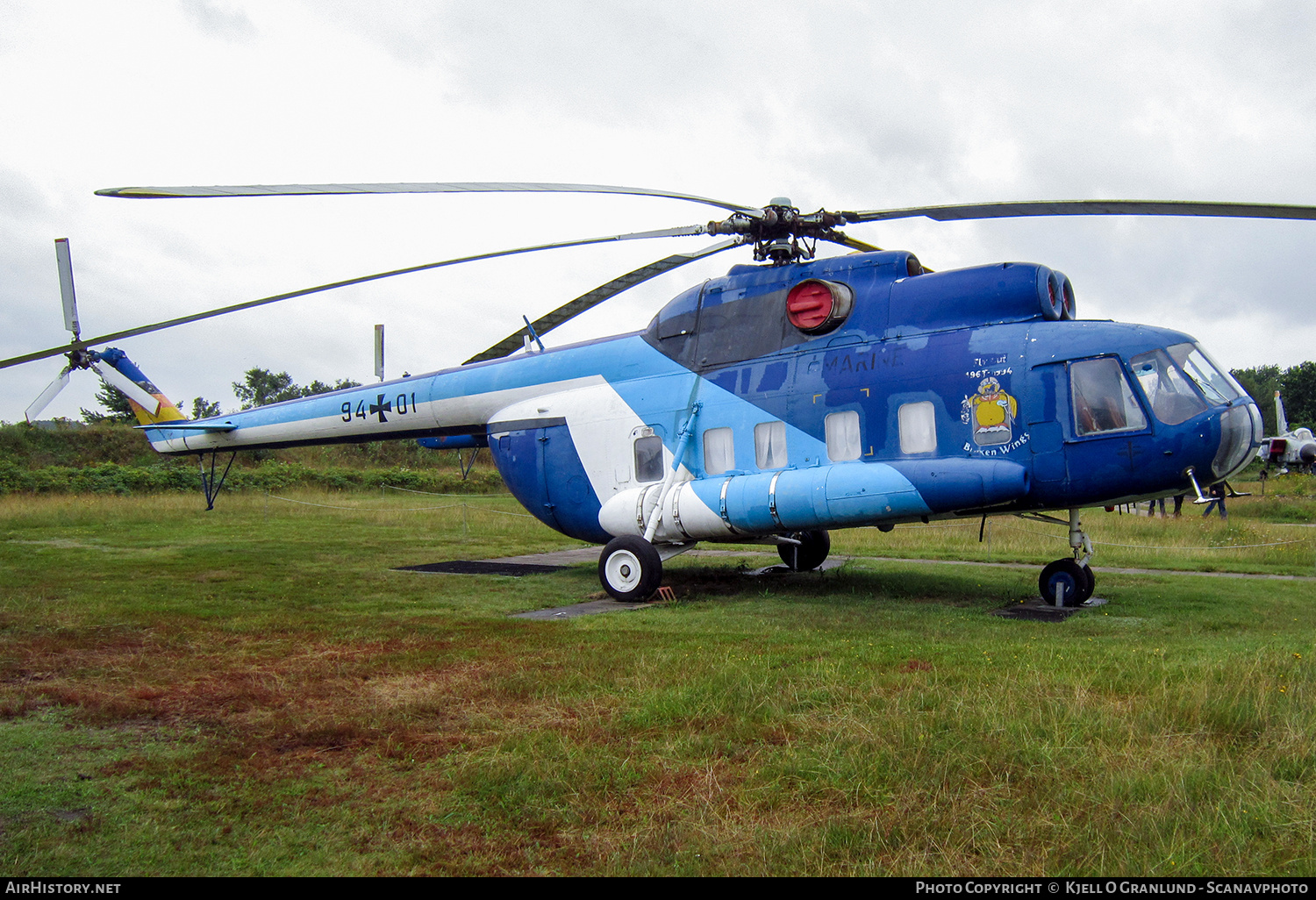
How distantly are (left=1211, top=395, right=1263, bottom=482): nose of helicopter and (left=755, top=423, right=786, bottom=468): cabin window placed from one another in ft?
15.5

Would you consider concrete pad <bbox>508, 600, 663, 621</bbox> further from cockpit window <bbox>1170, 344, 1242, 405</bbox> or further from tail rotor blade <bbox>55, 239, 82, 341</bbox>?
tail rotor blade <bbox>55, 239, 82, 341</bbox>

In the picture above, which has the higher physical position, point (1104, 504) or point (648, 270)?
point (648, 270)

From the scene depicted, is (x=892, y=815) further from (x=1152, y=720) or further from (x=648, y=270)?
(x=648, y=270)

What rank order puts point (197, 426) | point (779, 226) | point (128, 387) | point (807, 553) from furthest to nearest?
point (128, 387), point (197, 426), point (807, 553), point (779, 226)

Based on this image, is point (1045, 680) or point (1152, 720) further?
point (1045, 680)

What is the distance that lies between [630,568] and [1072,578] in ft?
17.6

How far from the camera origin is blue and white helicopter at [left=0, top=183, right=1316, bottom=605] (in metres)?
9.15

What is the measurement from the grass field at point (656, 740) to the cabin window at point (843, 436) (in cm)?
186

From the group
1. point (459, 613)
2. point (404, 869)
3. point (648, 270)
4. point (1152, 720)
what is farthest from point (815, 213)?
point (404, 869)

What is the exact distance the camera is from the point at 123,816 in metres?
3.85

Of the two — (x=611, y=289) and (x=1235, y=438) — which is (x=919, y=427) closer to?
(x=1235, y=438)

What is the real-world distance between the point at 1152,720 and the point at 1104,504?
19.3ft

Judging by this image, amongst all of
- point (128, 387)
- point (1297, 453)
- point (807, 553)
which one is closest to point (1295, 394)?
point (1297, 453)

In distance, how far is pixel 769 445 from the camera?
1116cm
